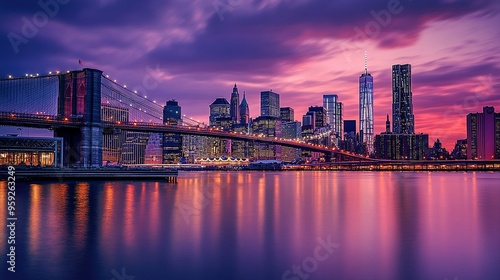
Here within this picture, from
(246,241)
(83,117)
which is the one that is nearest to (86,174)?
(83,117)

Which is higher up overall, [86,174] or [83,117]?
[83,117]

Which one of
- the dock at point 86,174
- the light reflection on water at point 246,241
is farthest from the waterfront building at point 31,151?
the light reflection on water at point 246,241

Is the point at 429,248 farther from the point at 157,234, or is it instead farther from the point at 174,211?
the point at 174,211

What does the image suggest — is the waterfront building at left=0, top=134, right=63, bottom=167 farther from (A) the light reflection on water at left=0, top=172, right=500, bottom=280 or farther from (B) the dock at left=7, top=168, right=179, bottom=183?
(A) the light reflection on water at left=0, top=172, right=500, bottom=280

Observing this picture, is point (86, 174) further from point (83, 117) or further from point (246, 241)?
point (246, 241)

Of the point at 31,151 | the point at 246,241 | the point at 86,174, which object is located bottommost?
the point at 246,241

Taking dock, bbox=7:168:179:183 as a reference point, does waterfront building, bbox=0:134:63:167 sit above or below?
above

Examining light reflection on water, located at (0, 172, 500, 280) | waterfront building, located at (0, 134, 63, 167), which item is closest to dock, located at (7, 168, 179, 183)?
waterfront building, located at (0, 134, 63, 167)

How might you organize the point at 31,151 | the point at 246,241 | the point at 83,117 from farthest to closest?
the point at 31,151
the point at 83,117
the point at 246,241

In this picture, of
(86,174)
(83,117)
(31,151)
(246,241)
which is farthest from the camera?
(31,151)

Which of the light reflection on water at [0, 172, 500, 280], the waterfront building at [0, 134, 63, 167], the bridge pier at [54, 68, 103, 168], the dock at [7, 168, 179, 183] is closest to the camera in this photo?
the light reflection on water at [0, 172, 500, 280]

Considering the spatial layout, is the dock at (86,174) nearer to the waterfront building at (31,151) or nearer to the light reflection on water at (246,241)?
the waterfront building at (31,151)

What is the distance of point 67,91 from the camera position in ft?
224

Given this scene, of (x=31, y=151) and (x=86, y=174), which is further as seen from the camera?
(x=31, y=151)
